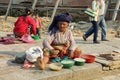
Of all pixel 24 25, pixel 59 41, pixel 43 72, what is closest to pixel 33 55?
pixel 43 72

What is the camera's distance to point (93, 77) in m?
5.45

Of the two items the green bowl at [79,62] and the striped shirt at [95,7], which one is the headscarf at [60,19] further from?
the striped shirt at [95,7]

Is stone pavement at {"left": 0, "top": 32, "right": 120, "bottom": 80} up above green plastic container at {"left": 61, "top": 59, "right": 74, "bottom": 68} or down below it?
below

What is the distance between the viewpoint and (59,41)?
18.3 feet

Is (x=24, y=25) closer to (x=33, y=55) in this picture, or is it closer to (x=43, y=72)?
(x=33, y=55)

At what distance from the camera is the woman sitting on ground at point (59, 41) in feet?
17.6

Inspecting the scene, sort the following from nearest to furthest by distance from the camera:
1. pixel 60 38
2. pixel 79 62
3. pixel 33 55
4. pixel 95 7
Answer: pixel 33 55 → pixel 79 62 → pixel 60 38 → pixel 95 7

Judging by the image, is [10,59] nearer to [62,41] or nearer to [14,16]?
[62,41]

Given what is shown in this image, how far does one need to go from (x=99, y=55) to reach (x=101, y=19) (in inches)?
102

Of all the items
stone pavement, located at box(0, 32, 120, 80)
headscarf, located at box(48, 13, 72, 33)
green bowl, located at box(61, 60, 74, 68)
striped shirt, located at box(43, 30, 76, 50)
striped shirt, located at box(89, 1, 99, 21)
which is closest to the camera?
stone pavement, located at box(0, 32, 120, 80)

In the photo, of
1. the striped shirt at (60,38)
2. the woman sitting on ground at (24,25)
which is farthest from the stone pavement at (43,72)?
the woman sitting on ground at (24,25)

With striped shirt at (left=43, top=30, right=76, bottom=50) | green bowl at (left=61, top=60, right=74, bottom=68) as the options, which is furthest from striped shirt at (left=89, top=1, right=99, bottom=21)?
green bowl at (left=61, top=60, right=74, bottom=68)

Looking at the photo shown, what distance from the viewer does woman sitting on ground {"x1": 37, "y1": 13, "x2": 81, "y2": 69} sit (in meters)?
5.37

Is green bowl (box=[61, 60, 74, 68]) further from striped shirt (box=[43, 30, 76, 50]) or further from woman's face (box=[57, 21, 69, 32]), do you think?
woman's face (box=[57, 21, 69, 32])
